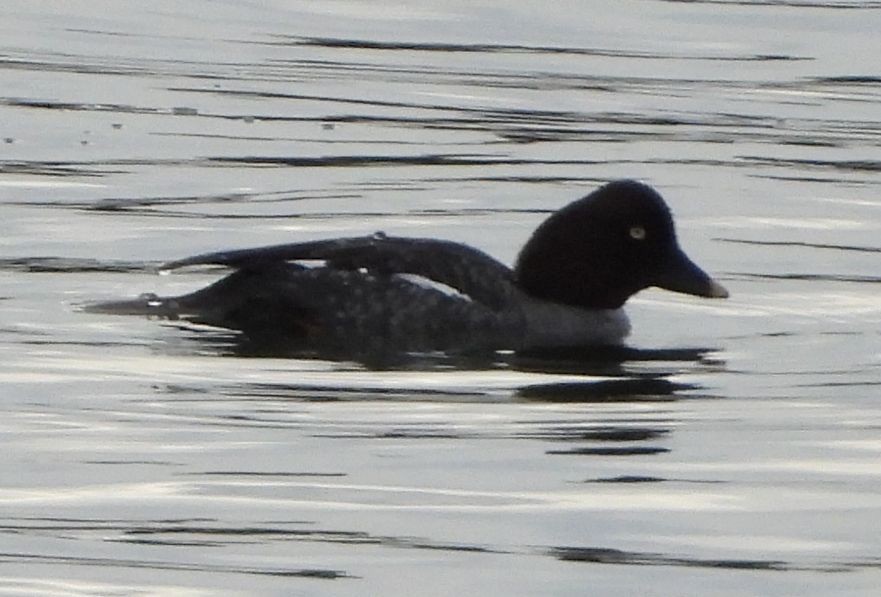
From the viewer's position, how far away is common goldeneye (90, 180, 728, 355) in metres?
11.9

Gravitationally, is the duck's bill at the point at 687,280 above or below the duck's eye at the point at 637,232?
below

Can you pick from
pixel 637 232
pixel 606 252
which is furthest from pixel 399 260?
pixel 637 232

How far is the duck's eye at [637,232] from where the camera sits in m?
12.5

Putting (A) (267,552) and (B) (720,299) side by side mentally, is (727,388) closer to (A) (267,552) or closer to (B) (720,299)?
(B) (720,299)

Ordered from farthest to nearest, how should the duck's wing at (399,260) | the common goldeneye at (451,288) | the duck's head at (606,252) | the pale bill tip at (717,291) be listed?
the duck's head at (606,252) < the pale bill tip at (717,291) < the duck's wing at (399,260) < the common goldeneye at (451,288)

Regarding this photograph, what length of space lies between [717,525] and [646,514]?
0.73ft

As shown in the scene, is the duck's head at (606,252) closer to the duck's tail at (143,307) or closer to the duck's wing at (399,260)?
the duck's wing at (399,260)

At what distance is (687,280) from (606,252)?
0.39 m

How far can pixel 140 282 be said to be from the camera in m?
12.9

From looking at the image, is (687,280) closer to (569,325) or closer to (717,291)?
(717,291)

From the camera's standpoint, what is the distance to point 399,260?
12039 mm

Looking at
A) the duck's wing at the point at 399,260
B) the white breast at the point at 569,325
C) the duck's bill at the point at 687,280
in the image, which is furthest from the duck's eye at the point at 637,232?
the duck's wing at the point at 399,260

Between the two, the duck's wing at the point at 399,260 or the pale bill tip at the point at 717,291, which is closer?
the duck's wing at the point at 399,260

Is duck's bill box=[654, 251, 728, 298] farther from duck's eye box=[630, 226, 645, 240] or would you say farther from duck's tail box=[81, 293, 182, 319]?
duck's tail box=[81, 293, 182, 319]
